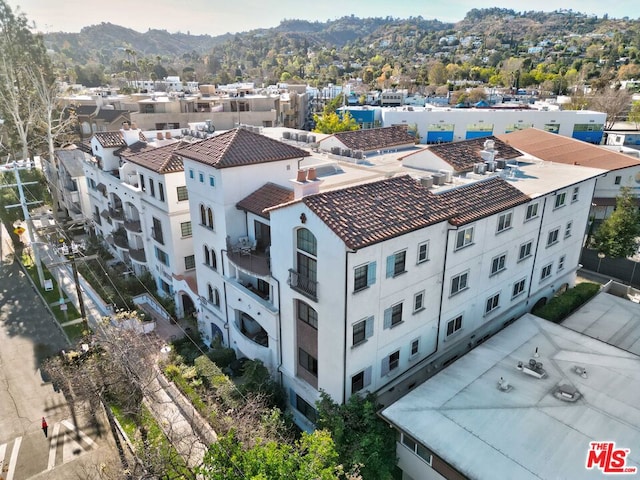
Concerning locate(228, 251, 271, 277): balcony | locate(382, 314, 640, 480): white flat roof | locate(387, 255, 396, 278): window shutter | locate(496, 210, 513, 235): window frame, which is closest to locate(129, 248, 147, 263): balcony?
locate(228, 251, 271, 277): balcony

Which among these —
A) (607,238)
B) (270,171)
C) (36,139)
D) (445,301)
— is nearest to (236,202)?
(270,171)

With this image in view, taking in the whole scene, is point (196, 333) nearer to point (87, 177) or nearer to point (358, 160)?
point (358, 160)

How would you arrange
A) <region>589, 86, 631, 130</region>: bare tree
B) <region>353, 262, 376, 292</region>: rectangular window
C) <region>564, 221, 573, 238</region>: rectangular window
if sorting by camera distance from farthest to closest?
<region>589, 86, 631, 130</region>: bare tree, <region>564, 221, 573, 238</region>: rectangular window, <region>353, 262, 376, 292</region>: rectangular window

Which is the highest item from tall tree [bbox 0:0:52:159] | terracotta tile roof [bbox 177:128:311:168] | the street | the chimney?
tall tree [bbox 0:0:52:159]

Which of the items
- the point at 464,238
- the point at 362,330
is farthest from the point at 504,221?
the point at 362,330

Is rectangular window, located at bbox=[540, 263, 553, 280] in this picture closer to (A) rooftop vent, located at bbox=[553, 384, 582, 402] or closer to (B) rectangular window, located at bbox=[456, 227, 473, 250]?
(B) rectangular window, located at bbox=[456, 227, 473, 250]

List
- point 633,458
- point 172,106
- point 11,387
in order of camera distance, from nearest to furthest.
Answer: point 633,458 < point 11,387 < point 172,106

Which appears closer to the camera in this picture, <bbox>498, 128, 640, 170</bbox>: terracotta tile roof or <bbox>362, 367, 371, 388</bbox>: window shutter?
<bbox>362, 367, 371, 388</bbox>: window shutter

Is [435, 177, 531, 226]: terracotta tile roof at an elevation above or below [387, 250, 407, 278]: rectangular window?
above
